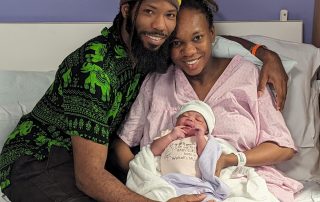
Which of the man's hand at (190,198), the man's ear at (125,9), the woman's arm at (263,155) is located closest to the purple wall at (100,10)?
the man's ear at (125,9)

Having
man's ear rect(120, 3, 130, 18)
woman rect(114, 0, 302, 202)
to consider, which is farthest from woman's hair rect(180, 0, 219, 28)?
man's ear rect(120, 3, 130, 18)

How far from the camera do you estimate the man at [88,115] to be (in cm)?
160

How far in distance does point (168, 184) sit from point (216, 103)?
0.39m

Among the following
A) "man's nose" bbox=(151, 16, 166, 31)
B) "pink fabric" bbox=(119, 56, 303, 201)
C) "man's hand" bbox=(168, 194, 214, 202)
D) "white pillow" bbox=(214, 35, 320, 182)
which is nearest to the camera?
"man's hand" bbox=(168, 194, 214, 202)

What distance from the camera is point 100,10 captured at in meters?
2.43

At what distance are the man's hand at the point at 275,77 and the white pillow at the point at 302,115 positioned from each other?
7cm

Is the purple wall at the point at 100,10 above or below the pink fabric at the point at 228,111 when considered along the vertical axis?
above

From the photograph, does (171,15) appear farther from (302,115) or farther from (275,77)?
(302,115)

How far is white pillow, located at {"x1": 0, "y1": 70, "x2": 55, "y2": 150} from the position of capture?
2010 mm

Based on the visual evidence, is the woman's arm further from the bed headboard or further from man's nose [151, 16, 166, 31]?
the bed headboard

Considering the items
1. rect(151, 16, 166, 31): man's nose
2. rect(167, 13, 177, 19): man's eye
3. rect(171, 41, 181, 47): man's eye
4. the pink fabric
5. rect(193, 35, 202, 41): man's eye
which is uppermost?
rect(167, 13, 177, 19): man's eye

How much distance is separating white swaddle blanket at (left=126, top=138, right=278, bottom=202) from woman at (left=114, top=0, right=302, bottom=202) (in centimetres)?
4

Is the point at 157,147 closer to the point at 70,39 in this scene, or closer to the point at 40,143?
the point at 40,143

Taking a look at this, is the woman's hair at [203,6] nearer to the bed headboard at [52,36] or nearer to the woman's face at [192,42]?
the woman's face at [192,42]
